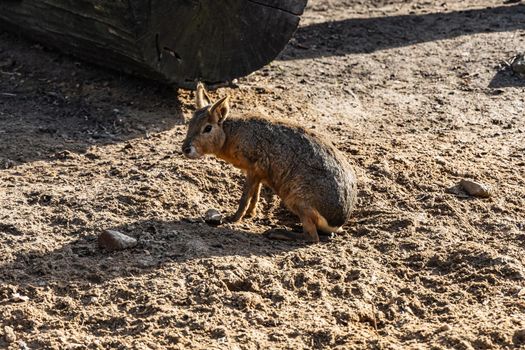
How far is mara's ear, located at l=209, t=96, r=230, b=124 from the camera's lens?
6.81 meters

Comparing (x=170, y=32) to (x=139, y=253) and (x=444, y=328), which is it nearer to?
(x=139, y=253)

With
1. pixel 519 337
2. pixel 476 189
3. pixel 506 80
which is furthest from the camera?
pixel 506 80

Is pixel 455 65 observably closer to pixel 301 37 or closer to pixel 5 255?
pixel 301 37

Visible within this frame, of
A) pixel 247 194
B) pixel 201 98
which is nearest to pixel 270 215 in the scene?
pixel 247 194

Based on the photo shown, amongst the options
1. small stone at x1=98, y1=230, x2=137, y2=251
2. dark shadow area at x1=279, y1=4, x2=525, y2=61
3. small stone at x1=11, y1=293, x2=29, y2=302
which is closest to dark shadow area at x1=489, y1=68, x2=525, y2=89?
dark shadow area at x1=279, y1=4, x2=525, y2=61

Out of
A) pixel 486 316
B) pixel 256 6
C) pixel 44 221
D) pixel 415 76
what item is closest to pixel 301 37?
pixel 415 76

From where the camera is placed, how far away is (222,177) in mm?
7242

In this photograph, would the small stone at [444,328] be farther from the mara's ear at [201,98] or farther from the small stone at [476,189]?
the mara's ear at [201,98]

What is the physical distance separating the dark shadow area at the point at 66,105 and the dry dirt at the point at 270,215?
2 centimetres

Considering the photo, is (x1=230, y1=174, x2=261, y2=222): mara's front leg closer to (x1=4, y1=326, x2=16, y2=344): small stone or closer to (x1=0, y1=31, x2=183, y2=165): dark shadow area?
(x1=0, y1=31, x2=183, y2=165): dark shadow area

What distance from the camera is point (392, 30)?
1113cm

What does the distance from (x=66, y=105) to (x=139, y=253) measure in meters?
2.78

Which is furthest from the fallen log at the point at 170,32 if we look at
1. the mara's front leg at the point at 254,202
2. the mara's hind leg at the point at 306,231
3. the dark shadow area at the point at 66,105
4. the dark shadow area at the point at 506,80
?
the dark shadow area at the point at 506,80

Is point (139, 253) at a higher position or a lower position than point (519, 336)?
lower
